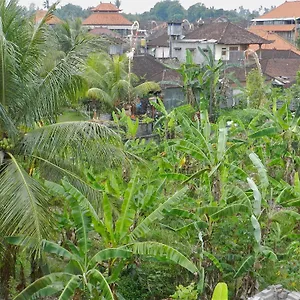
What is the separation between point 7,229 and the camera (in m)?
6.23

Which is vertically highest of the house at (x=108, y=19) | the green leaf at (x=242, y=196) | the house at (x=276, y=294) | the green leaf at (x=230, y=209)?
the house at (x=108, y=19)

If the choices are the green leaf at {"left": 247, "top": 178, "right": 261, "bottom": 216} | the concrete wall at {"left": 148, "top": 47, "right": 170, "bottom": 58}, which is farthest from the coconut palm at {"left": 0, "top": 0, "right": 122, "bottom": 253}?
the concrete wall at {"left": 148, "top": 47, "right": 170, "bottom": 58}

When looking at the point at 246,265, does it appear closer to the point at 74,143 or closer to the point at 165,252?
the point at 165,252

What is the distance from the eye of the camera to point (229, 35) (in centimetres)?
2938

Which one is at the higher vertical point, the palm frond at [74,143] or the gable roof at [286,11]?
the gable roof at [286,11]

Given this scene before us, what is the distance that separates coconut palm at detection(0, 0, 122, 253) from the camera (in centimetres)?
625

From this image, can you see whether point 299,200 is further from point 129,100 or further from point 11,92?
A: point 129,100

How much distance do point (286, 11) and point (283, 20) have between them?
139 cm

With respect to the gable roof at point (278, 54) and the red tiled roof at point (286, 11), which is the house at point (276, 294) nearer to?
the gable roof at point (278, 54)

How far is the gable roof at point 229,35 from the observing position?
Answer: 28.9 m

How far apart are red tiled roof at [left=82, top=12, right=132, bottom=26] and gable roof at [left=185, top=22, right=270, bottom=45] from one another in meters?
26.4

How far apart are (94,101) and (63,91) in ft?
36.8

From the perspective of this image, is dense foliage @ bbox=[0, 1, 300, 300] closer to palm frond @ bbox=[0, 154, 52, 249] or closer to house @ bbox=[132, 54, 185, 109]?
palm frond @ bbox=[0, 154, 52, 249]

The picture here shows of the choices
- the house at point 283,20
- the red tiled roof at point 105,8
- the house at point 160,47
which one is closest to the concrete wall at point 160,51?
the house at point 160,47
